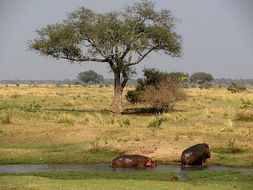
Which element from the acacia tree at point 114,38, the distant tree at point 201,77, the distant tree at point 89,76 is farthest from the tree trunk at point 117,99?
the distant tree at point 89,76

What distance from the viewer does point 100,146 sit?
68.2 ft

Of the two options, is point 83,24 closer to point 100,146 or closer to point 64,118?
point 64,118

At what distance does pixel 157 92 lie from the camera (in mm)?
36969

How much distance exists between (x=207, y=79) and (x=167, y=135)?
107767mm

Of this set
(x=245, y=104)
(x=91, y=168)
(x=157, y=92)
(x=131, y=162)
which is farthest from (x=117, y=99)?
(x=131, y=162)

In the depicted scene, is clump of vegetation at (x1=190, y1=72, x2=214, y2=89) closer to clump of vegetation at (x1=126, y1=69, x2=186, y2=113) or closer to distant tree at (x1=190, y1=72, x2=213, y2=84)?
distant tree at (x1=190, y1=72, x2=213, y2=84)

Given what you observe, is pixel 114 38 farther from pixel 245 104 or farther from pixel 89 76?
pixel 89 76

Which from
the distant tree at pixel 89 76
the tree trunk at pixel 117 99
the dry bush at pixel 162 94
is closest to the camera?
the dry bush at pixel 162 94

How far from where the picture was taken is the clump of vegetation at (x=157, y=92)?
3700 centimetres

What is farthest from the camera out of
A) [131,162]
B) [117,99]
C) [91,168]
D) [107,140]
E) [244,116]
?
[117,99]

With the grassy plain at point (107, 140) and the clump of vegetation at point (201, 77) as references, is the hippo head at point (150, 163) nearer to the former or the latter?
the grassy plain at point (107, 140)

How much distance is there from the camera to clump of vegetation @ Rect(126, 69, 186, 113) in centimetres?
3700

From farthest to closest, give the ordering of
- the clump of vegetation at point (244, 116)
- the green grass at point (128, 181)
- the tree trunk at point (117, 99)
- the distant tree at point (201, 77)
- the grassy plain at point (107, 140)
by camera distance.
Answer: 1. the distant tree at point (201, 77)
2. the tree trunk at point (117, 99)
3. the clump of vegetation at point (244, 116)
4. the grassy plain at point (107, 140)
5. the green grass at point (128, 181)


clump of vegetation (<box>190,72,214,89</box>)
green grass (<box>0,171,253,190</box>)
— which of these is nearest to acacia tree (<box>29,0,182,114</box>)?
green grass (<box>0,171,253,190</box>)
